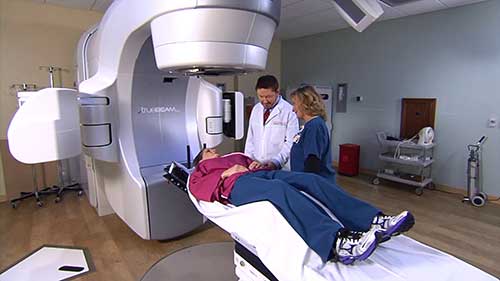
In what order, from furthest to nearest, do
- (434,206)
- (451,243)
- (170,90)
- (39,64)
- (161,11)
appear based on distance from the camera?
(39,64) < (434,206) < (451,243) < (170,90) < (161,11)

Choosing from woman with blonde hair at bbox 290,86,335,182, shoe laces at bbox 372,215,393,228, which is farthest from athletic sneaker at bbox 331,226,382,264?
woman with blonde hair at bbox 290,86,335,182

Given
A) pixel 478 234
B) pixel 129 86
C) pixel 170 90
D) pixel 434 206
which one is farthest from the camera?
pixel 434 206

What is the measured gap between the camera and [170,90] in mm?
2148

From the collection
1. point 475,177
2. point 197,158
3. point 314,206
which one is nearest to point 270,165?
point 197,158

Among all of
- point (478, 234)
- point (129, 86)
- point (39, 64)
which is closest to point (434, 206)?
point (478, 234)

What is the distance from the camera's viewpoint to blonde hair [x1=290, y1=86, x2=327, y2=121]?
1.74 metres

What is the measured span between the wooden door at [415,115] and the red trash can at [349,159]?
65 centimetres

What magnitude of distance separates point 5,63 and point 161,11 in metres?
3.20

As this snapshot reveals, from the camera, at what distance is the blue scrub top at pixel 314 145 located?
1.66 meters

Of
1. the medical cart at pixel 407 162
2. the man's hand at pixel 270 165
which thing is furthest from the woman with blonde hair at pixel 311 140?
the medical cart at pixel 407 162

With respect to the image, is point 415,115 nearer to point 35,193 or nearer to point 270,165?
point 270,165

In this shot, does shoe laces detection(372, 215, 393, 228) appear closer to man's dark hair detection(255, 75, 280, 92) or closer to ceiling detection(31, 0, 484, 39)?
Answer: man's dark hair detection(255, 75, 280, 92)

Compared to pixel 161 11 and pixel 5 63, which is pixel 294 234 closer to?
pixel 161 11

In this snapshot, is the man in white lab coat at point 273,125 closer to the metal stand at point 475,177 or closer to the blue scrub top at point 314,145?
the blue scrub top at point 314,145
